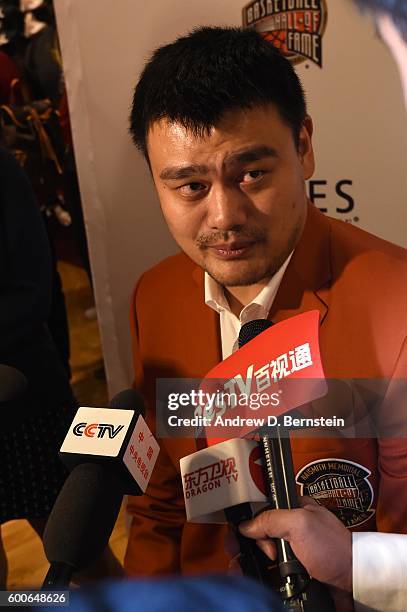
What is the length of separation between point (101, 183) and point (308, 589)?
89cm

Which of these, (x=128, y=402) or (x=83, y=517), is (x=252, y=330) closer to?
(x=128, y=402)

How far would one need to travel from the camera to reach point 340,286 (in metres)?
0.93

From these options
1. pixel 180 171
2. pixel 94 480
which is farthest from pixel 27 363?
pixel 94 480

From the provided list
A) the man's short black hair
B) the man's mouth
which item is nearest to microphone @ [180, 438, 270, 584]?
the man's mouth

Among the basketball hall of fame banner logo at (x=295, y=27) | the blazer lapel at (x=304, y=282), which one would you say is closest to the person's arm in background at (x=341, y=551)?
the blazer lapel at (x=304, y=282)

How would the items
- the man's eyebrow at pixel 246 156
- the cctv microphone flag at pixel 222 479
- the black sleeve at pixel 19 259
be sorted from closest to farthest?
the cctv microphone flag at pixel 222 479 < the man's eyebrow at pixel 246 156 < the black sleeve at pixel 19 259

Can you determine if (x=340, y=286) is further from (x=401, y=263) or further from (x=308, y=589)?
(x=308, y=589)

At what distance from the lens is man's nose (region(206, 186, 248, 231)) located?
2.73 feet

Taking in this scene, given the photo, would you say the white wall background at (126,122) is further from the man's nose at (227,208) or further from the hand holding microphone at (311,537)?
the hand holding microphone at (311,537)

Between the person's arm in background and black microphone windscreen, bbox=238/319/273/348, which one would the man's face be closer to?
black microphone windscreen, bbox=238/319/273/348

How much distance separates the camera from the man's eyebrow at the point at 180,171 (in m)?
0.83

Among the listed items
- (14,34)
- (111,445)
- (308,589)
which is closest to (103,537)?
(111,445)

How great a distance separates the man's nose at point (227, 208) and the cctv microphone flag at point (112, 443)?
244 mm

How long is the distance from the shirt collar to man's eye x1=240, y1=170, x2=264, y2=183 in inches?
5.3
